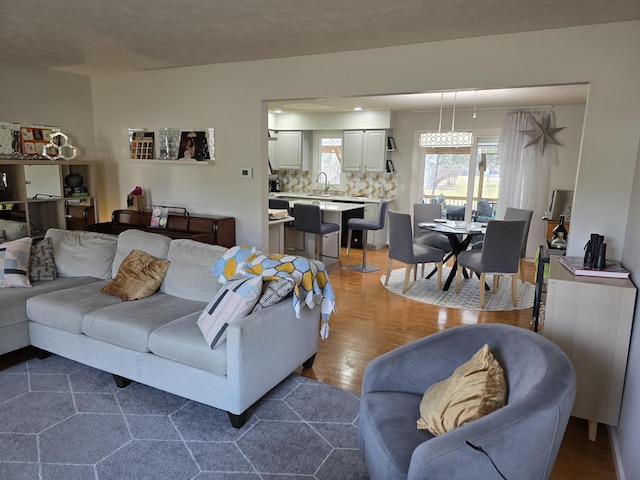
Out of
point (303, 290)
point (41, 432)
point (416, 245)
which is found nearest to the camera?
point (41, 432)

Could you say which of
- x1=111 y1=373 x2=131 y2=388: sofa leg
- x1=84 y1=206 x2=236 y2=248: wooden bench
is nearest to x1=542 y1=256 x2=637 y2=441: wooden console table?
x1=111 y1=373 x2=131 y2=388: sofa leg

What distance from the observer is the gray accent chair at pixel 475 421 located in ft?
4.33

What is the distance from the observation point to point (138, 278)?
10.4 ft

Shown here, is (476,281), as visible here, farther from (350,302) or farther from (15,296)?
(15,296)

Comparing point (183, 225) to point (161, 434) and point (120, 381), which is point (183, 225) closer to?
point (120, 381)

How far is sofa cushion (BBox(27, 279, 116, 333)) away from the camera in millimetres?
2887

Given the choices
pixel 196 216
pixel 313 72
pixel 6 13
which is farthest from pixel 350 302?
pixel 6 13

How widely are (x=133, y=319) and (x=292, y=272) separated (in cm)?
104

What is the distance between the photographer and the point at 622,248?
3012mm

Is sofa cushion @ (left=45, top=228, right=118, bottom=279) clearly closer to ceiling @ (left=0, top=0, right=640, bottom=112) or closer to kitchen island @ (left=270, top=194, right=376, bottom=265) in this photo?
ceiling @ (left=0, top=0, right=640, bottom=112)

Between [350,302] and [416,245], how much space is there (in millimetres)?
1249

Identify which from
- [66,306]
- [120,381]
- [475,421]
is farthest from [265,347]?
[66,306]

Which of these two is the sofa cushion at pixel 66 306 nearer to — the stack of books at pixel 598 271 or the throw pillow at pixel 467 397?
the throw pillow at pixel 467 397

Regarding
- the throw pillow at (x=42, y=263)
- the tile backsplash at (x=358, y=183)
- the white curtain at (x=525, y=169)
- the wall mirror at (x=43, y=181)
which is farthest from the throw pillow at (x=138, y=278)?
the white curtain at (x=525, y=169)
